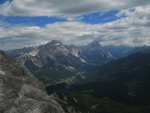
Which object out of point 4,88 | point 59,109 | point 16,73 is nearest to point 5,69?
point 16,73

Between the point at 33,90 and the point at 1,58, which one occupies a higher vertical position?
the point at 1,58

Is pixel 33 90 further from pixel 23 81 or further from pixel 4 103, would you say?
pixel 4 103

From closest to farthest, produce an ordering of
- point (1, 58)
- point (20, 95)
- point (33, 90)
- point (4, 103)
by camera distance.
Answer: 1. point (4, 103)
2. point (20, 95)
3. point (33, 90)
4. point (1, 58)

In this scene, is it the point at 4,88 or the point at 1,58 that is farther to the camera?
the point at 1,58

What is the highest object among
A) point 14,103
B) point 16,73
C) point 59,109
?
point 16,73

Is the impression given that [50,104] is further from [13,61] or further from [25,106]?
[13,61]

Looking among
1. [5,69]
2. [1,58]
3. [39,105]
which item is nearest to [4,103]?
[39,105]

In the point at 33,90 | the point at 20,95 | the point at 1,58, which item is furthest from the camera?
the point at 1,58
